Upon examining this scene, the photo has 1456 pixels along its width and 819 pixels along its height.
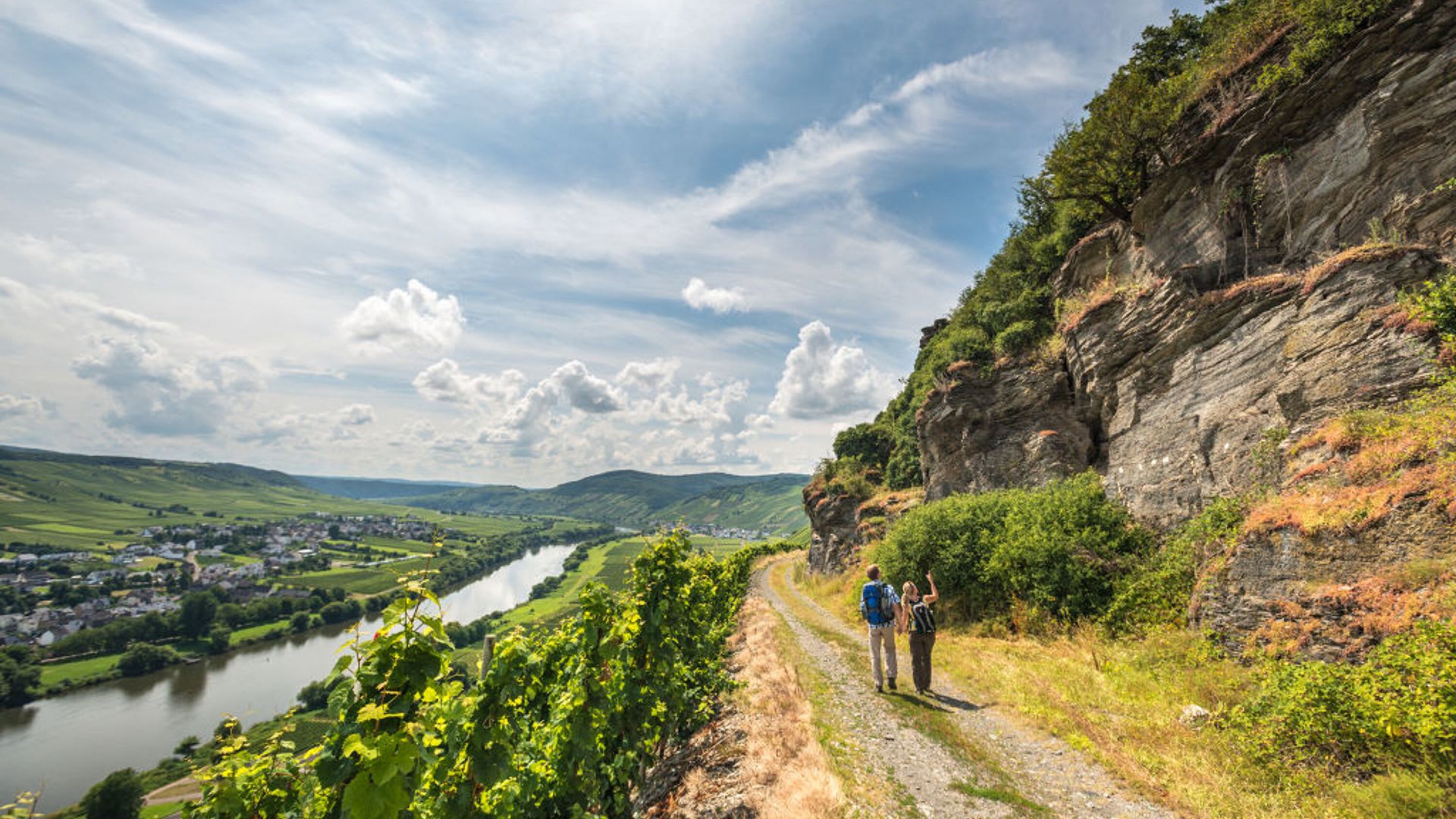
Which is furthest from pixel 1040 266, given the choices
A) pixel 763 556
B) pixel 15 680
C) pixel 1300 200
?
pixel 15 680

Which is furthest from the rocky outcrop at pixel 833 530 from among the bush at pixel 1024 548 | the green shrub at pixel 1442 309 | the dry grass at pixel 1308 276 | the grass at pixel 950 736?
the green shrub at pixel 1442 309

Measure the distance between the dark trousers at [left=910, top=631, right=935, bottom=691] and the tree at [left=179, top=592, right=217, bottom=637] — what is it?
114768 mm

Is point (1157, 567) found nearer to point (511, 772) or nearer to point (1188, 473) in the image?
point (1188, 473)

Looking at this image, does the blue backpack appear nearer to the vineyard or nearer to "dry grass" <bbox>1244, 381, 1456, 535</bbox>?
the vineyard

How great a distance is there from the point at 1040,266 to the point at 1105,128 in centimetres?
866

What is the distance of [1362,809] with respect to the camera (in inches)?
210

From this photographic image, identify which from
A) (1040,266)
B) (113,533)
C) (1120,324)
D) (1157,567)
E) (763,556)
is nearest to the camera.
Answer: (1157,567)

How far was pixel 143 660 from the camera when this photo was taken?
70562 mm

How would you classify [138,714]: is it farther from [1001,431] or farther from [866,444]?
[1001,431]

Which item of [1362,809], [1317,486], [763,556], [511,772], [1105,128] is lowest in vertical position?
[763,556]

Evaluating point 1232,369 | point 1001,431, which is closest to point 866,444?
point 1001,431

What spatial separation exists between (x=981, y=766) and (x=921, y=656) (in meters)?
3.41

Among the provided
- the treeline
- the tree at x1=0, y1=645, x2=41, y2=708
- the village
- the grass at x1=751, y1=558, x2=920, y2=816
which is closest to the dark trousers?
the grass at x1=751, y1=558, x2=920, y2=816

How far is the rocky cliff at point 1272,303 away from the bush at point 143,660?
10871 cm
